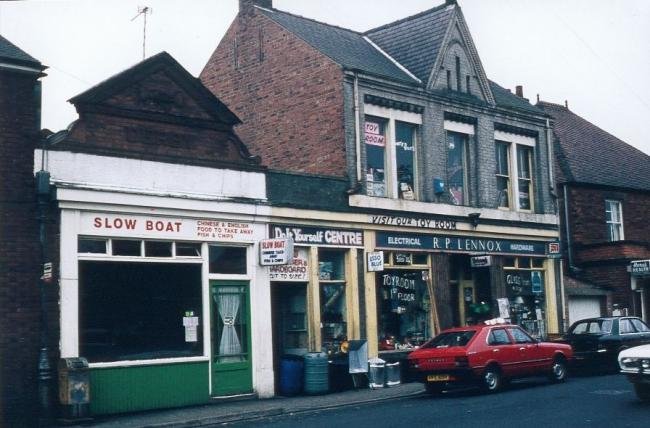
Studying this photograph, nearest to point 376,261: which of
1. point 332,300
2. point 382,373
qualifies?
point 332,300

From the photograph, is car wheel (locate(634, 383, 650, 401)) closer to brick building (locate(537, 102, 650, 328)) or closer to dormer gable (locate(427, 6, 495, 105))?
dormer gable (locate(427, 6, 495, 105))

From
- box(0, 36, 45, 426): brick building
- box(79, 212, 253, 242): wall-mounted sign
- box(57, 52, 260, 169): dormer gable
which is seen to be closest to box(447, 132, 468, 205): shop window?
box(57, 52, 260, 169): dormer gable

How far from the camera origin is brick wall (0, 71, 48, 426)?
1579cm

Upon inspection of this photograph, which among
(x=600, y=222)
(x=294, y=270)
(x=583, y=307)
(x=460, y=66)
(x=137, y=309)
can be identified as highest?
(x=460, y=66)

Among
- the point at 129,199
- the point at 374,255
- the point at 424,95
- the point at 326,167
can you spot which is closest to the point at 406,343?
the point at 374,255

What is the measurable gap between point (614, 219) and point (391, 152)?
1536 cm

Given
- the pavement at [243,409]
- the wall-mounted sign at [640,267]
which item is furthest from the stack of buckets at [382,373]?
the wall-mounted sign at [640,267]

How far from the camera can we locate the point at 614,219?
117 ft

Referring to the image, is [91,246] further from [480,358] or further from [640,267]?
[640,267]

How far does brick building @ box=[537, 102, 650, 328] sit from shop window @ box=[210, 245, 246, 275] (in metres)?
14.4

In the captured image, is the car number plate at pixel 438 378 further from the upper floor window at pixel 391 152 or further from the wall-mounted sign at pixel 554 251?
the wall-mounted sign at pixel 554 251

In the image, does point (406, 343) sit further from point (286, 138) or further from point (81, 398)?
point (81, 398)

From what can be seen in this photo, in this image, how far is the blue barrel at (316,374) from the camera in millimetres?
20156

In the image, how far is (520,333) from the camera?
20344mm
